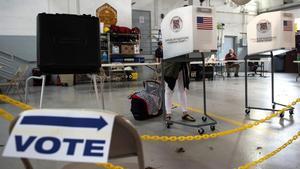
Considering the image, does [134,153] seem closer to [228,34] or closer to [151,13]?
[151,13]

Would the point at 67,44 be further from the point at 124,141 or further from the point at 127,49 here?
the point at 127,49

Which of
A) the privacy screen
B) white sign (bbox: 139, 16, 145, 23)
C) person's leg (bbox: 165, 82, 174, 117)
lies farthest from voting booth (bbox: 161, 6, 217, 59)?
white sign (bbox: 139, 16, 145, 23)

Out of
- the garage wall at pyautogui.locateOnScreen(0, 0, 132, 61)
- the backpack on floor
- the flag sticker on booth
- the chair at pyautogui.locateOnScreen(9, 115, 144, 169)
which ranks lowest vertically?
the backpack on floor

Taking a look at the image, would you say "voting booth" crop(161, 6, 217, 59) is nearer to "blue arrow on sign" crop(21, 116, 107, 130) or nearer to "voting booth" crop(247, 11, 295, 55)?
"voting booth" crop(247, 11, 295, 55)

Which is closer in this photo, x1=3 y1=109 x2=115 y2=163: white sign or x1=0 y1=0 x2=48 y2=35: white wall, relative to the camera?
x1=3 y1=109 x2=115 y2=163: white sign

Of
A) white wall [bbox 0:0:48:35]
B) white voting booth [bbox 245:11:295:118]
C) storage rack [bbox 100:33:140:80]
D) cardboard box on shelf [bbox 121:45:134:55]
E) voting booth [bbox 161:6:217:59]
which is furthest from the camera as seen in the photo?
cardboard box on shelf [bbox 121:45:134:55]

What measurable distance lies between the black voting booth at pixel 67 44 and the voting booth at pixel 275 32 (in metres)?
2.11

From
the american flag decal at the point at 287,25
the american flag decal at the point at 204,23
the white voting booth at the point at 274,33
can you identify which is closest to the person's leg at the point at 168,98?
the american flag decal at the point at 204,23

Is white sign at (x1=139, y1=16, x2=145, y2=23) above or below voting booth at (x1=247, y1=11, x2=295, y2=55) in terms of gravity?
above

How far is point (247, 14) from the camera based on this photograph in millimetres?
15789

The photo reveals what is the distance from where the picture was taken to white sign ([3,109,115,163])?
599 millimetres

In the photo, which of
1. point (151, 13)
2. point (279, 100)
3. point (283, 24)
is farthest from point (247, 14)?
point (283, 24)

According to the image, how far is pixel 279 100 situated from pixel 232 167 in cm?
320

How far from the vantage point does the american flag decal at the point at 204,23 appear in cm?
245
